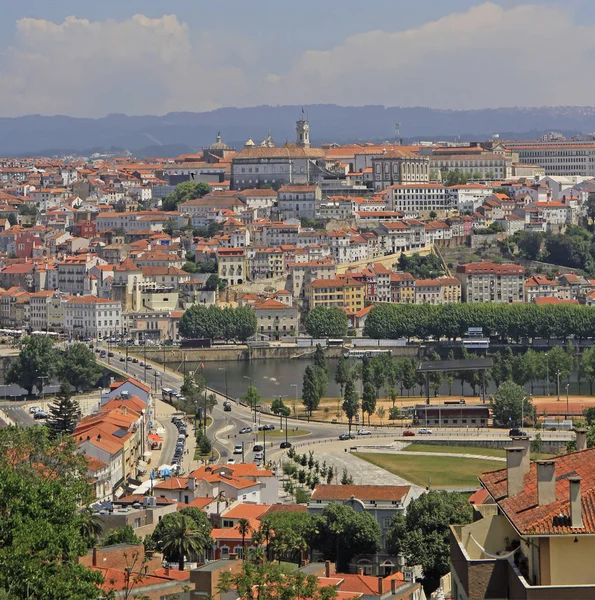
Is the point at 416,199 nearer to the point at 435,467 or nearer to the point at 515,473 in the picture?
the point at 435,467

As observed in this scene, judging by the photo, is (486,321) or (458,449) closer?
(458,449)

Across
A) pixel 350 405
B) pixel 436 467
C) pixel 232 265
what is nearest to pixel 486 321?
pixel 232 265

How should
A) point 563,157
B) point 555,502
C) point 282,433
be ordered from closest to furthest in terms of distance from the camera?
1. point 555,502
2. point 282,433
3. point 563,157

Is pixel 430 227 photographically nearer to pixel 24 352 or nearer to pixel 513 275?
pixel 513 275

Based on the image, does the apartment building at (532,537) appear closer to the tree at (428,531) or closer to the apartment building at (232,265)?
the tree at (428,531)

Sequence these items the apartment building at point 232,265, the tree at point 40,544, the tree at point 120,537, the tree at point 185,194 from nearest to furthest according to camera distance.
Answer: the tree at point 40,544 < the tree at point 120,537 < the apartment building at point 232,265 < the tree at point 185,194

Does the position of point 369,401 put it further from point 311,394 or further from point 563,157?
point 563,157

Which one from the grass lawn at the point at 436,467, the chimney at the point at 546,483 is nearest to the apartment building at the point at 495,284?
the grass lawn at the point at 436,467

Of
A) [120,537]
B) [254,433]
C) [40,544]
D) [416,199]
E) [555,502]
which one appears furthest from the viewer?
[416,199]

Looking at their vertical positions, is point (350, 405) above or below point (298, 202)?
below
